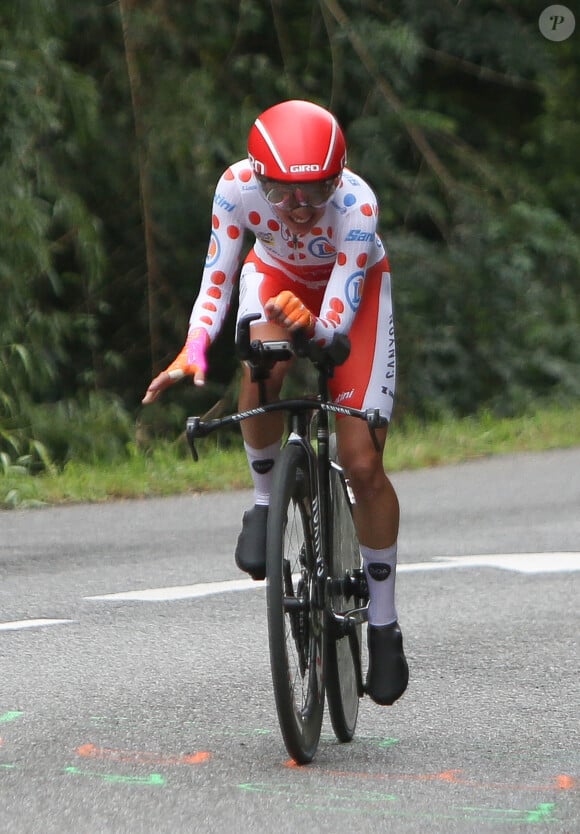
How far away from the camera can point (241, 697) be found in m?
5.56

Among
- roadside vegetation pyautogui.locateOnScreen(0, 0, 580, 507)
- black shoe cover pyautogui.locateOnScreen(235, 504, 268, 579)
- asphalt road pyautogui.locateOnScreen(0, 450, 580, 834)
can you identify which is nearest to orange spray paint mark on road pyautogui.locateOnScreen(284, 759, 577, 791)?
asphalt road pyautogui.locateOnScreen(0, 450, 580, 834)


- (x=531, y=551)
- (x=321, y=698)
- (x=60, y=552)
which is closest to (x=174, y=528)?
(x=60, y=552)

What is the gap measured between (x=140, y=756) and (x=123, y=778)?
0.77ft

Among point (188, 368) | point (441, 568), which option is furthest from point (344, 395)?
point (441, 568)

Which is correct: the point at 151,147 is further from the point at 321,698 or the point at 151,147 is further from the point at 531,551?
the point at 321,698

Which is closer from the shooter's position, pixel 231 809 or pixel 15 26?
pixel 231 809

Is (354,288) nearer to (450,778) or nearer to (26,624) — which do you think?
(450,778)

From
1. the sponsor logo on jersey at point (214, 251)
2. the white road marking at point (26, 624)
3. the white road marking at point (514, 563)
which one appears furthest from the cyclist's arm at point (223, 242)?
the white road marking at point (514, 563)

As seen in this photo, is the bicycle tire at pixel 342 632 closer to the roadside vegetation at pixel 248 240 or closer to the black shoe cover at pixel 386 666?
the black shoe cover at pixel 386 666

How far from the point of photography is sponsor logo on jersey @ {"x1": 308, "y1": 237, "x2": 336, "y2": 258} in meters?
4.95

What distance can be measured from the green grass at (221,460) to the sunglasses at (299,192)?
252 inches

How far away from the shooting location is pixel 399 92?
53.4 feet

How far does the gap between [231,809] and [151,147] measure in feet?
37.0

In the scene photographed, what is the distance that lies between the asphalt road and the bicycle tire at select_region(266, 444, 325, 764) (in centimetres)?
15
